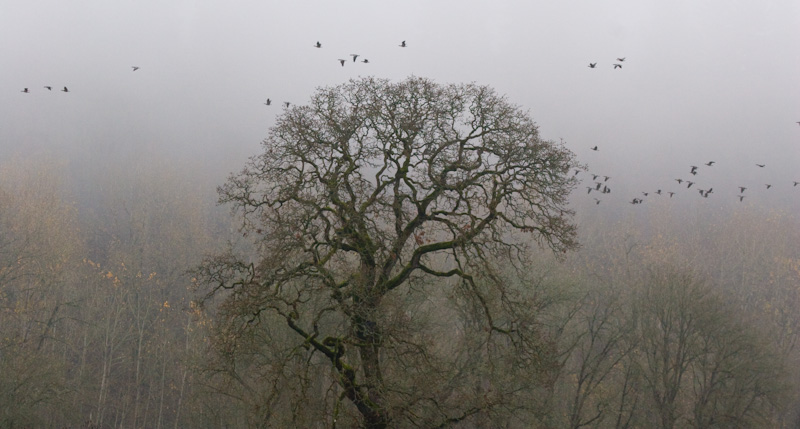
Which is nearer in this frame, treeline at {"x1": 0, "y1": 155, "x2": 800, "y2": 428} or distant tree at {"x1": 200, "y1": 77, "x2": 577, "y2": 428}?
distant tree at {"x1": 200, "y1": 77, "x2": 577, "y2": 428}

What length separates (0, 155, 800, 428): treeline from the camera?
15945 mm

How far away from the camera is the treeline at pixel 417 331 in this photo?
15945mm

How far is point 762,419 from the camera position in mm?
22422

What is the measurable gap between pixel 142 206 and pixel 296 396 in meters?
39.0

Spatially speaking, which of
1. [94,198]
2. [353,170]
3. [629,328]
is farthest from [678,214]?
[94,198]

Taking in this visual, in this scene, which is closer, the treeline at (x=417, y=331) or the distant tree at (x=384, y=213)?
the distant tree at (x=384, y=213)

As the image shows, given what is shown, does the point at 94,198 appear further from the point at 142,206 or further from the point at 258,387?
the point at 258,387

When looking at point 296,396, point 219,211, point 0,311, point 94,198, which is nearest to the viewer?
point 296,396

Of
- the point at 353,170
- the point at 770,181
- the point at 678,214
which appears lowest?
the point at 353,170

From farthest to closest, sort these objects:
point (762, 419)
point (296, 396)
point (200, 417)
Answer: point (200, 417) < point (762, 419) < point (296, 396)

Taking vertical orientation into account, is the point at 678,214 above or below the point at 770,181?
below

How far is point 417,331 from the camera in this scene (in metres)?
12.7

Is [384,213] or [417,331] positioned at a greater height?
[384,213]

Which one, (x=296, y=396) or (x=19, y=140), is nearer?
(x=296, y=396)
